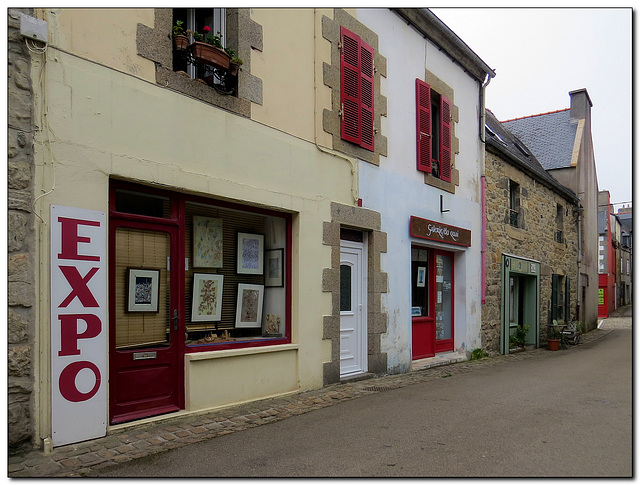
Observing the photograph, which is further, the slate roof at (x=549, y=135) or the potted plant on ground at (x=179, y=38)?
the slate roof at (x=549, y=135)

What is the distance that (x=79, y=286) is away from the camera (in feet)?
15.1

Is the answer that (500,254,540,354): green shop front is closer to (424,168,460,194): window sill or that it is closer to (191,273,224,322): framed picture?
(424,168,460,194): window sill

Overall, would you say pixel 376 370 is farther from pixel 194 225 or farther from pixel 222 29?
pixel 222 29

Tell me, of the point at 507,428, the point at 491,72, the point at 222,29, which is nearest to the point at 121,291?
the point at 222,29

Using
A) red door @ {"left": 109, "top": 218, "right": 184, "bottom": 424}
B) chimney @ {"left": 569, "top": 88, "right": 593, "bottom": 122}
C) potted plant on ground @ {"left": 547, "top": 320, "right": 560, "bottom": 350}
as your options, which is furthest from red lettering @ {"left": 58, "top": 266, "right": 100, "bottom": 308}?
chimney @ {"left": 569, "top": 88, "right": 593, "bottom": 122}

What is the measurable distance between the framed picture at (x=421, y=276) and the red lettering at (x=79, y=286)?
6415 millimetres

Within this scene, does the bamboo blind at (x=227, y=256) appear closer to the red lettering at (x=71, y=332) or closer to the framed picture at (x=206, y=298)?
the framed picture at (x=206, y=298)

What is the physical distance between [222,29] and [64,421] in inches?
178

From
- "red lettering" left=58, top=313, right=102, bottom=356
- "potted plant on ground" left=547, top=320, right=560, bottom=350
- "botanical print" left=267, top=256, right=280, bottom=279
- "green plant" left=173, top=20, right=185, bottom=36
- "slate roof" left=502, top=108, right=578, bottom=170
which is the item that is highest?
"slate roof" left=502, top=108, right=578, bottom=170

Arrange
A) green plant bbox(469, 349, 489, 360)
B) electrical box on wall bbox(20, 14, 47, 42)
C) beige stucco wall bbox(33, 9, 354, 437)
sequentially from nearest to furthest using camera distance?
electrical box on wall bbox(20, 14, 47, 42), beige stucco wall bbox(33, 9, 354, 437), green plant bbox(469, 349, 489, 360)

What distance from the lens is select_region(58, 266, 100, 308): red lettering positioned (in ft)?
14.8

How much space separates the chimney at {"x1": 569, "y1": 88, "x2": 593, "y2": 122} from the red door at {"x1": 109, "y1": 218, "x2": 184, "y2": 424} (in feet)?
64.3

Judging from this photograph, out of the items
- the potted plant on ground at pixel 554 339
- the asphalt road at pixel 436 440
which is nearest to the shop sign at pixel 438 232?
the asphalt road at pixel 436 440

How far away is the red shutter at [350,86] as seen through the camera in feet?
25.5
